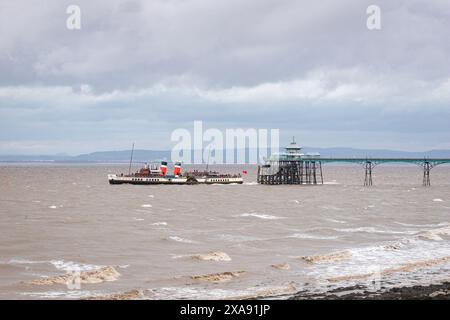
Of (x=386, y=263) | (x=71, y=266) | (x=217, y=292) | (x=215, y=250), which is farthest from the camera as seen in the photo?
(x=215, y=250)

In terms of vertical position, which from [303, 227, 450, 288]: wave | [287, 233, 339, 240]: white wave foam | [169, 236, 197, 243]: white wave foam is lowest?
[287, 233, 339, 240]: white wave foam

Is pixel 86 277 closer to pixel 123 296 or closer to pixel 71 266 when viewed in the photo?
pixel 71 266

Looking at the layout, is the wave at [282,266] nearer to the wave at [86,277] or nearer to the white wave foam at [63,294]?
the wave at [86,277]

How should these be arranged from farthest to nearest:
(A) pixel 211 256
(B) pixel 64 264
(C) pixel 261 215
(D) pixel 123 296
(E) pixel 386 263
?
(C) pixel 261 215, (A) pixel 211 256, (E) pixel 386 263, (B) pixel 64 264, (D) pixel 123 296

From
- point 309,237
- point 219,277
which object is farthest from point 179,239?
point 219,277

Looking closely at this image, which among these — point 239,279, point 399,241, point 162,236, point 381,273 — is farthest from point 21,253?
point 399,241

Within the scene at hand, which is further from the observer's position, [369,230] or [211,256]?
[369,230]

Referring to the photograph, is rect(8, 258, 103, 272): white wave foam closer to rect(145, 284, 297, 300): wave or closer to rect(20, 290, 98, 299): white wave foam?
rect(20, 290, 98, 299): white wave foam

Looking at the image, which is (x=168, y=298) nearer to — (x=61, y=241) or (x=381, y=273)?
(x=381, y=273)

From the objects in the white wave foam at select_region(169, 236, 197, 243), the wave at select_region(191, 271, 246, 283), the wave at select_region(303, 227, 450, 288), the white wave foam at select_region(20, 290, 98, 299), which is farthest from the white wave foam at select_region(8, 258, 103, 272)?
the wave at select_region(303, 227, 450, 288)

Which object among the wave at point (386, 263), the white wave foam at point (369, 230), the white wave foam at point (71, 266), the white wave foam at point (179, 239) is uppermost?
the white wave foam at point (71, 266)

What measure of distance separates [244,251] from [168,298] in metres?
12.4

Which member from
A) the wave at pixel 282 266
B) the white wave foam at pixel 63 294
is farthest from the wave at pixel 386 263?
the white wave foam at pixel 63 294

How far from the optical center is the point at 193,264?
3105cm
